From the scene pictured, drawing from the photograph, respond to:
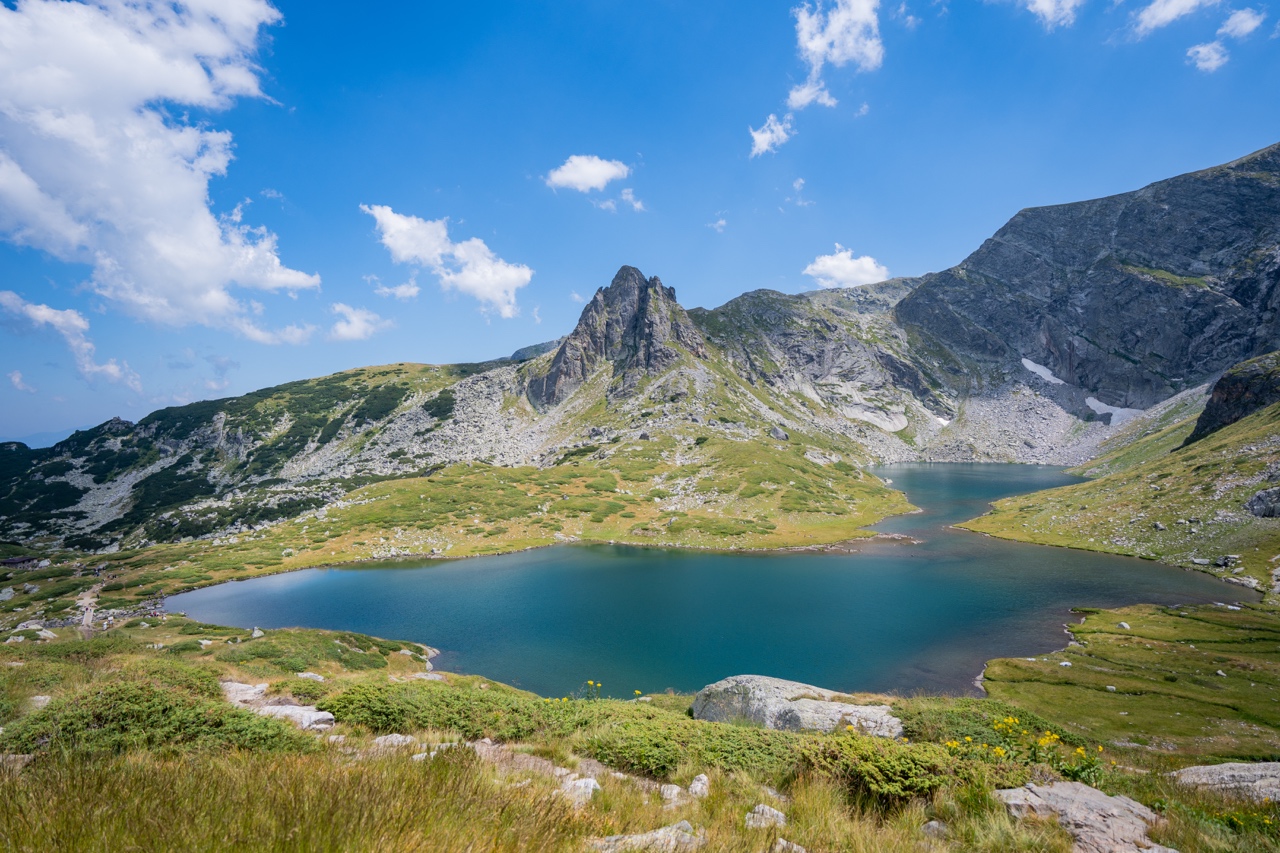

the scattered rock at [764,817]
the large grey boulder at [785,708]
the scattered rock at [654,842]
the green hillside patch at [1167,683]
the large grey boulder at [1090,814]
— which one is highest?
the scattered rock at [654,842]

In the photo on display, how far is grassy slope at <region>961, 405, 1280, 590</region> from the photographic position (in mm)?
60625

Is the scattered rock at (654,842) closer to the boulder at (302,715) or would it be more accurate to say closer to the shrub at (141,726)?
the shrub at (141,726)

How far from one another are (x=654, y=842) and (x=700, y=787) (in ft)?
16.4

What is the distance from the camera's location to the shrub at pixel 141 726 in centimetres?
771

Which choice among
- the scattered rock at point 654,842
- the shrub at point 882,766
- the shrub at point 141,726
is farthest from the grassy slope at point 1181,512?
the shrub at point 141,726

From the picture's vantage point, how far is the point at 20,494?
449 feet

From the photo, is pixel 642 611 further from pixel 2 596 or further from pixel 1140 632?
pixel 2 596

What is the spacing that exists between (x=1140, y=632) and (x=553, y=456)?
126m

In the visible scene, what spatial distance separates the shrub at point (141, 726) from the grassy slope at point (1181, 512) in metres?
84.5

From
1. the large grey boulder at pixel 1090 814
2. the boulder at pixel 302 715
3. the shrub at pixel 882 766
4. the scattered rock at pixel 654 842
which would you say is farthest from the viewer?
the boulder at pixel 302 715

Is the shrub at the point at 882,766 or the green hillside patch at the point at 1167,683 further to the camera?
the green hillside patch at the point at 1167,683

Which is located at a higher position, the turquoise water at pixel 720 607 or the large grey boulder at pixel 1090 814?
the large grey boulder at pixel 1090 814

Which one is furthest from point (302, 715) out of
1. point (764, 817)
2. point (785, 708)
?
point (785, 708)

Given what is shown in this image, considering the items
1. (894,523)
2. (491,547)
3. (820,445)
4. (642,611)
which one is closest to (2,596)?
(491,547)
